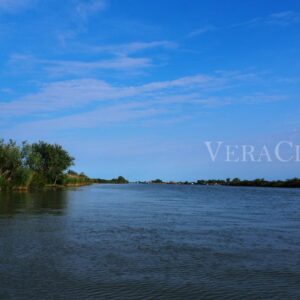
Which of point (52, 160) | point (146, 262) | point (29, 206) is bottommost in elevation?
point (146, 262)

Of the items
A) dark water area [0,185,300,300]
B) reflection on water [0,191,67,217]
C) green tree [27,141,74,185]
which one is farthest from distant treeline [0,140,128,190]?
dark water area [0,185,300,300]

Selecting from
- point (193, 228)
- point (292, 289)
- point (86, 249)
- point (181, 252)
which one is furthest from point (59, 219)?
point (292, 289)

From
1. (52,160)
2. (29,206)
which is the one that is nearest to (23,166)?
(52,160)

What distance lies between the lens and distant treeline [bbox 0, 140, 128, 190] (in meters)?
71.2

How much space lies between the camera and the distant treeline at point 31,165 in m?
71.2

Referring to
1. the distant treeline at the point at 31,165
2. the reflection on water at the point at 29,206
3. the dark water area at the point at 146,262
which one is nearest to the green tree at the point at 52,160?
the distant treeline at the point at 31,165

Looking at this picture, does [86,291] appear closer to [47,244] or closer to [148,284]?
[148,284]

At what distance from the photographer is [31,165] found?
3177 inches

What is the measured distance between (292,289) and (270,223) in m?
16.6

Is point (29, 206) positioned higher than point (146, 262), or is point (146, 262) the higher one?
point (29, 206)

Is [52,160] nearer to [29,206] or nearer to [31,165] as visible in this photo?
[31,165]

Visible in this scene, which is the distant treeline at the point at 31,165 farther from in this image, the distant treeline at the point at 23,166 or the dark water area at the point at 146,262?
the dark water area at the point at 146,262

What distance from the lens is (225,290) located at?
1063 centimetres

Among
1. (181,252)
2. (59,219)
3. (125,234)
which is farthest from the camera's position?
(59,219)
